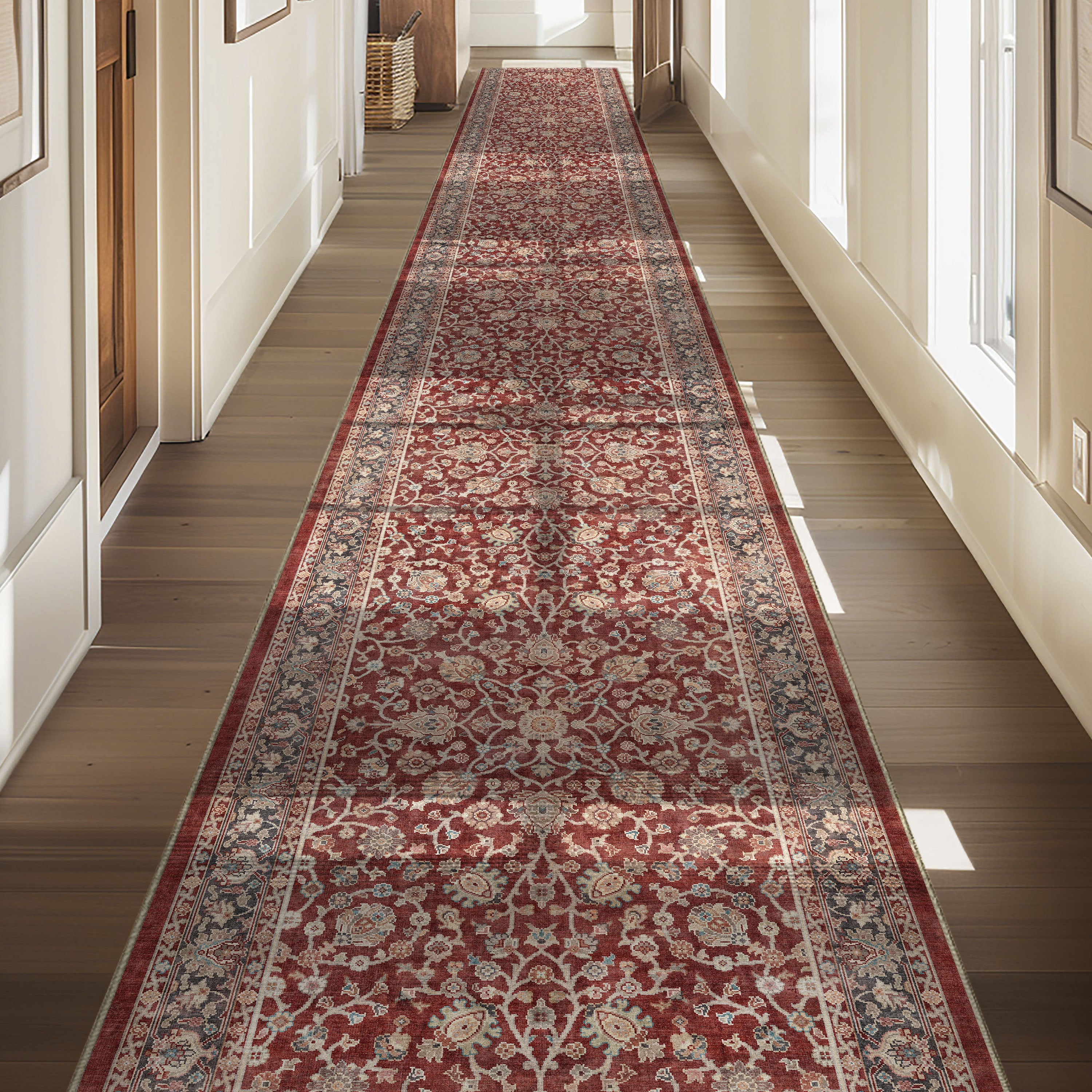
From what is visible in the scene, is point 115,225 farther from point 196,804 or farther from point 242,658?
point 196,804

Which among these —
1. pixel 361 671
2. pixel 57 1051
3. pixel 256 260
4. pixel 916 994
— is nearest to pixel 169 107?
pixel 256 260

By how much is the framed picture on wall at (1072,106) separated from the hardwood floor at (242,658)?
926 mm

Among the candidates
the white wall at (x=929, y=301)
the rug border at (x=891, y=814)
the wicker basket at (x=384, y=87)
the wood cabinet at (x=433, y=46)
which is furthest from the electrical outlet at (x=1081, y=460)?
the wood cabinet at (x=433, y=46)

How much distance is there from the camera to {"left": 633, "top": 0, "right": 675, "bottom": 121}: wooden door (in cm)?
958

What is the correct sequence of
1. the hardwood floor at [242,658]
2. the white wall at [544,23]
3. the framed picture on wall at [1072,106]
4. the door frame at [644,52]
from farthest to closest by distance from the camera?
the white wall at [544,23], the door frame at [644,52], the framed picture on wall at [1072,106], the hardwood floor at [242,658]

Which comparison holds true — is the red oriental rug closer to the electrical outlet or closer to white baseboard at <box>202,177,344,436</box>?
white baseboard at <box>202,177,344,436</box>

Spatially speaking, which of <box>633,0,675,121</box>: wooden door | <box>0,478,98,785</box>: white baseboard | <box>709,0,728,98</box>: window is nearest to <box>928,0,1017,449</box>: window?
<box>0,478,98,785</box>: white baseboard

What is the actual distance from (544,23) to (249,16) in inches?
499

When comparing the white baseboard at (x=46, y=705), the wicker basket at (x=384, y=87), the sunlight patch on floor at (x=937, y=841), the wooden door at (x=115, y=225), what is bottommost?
the sunlight patch on floor at (x=937, y=841)

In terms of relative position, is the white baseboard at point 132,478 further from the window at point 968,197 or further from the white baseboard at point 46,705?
the window at point 968,197

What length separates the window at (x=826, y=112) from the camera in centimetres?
507

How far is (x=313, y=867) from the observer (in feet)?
6.61

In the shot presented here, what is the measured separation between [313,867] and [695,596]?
46.9 inches

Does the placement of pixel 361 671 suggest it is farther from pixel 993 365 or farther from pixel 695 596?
pixel 993 365
